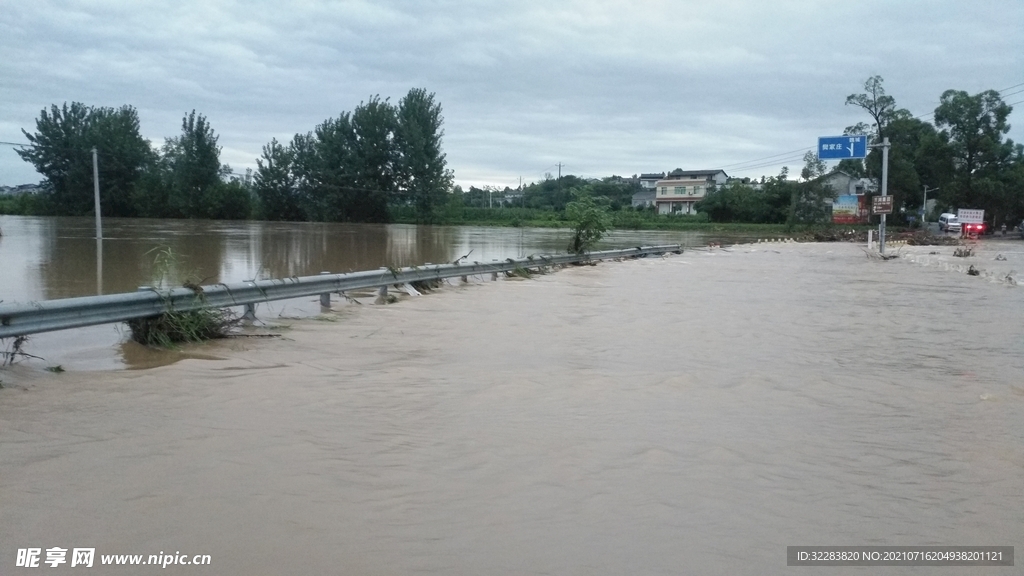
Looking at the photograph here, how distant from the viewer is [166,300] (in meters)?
7.75

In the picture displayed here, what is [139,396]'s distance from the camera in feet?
19.0

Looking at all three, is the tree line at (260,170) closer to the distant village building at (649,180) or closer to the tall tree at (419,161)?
the tall tree at (419,161)

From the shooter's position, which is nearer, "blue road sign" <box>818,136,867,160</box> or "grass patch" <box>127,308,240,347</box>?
"grass patch" <box>127,308,240,347</box>

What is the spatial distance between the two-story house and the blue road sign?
2705 inches

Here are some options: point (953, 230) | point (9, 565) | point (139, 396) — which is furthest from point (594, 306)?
point (953, 230)

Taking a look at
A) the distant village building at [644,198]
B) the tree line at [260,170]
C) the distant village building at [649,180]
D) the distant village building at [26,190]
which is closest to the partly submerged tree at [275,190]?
the tree line at [260,170]

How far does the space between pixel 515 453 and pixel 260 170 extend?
184 ft

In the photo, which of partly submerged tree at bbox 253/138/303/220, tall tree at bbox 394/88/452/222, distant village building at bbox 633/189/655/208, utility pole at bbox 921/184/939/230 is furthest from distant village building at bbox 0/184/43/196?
distant village building at bbox 633/189/655/208

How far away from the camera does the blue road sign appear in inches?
1344

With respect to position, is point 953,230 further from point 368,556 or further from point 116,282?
point 368,556

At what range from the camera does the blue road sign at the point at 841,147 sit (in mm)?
34125

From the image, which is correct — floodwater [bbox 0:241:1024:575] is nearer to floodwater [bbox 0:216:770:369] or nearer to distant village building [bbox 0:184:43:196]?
floodwater [bbox 0:216:770:369]

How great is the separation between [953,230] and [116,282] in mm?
63657

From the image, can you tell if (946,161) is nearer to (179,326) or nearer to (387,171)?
(387,171)
